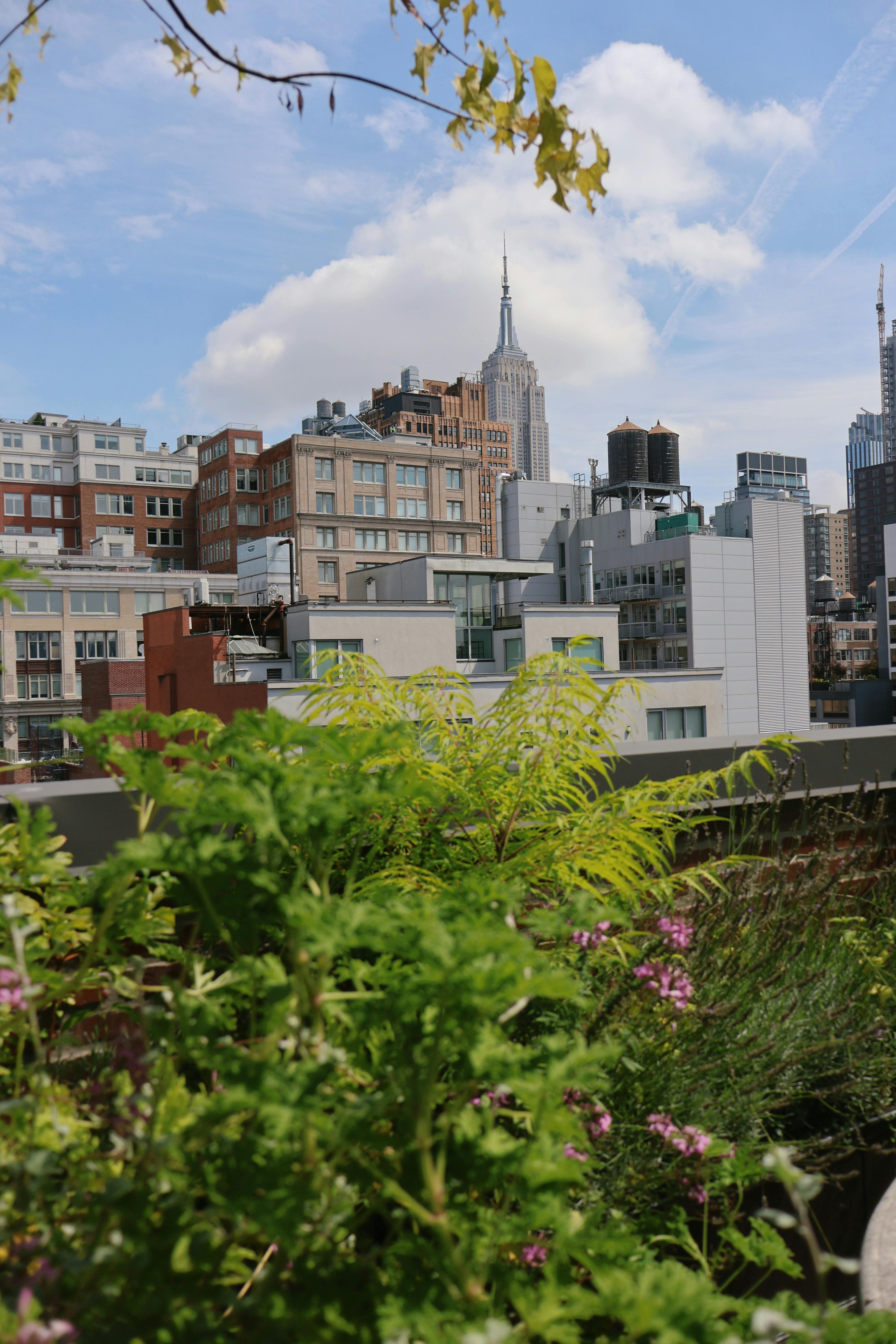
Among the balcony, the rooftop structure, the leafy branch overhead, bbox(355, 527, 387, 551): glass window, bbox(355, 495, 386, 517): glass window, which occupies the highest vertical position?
Answer: the rooftop structure

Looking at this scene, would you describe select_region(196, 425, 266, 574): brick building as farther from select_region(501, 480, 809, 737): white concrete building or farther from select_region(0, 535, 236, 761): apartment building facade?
select_region(501, 480, 809, 737): white concrete building

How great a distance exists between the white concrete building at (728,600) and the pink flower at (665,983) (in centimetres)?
5451

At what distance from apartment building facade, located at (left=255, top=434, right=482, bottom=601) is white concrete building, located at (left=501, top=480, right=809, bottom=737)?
985cm

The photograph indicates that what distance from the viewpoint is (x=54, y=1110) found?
1654 mm

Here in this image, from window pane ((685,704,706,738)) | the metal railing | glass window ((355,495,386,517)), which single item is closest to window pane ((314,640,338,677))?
window pane ((685,704,706,738))

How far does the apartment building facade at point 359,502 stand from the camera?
63.7 metres

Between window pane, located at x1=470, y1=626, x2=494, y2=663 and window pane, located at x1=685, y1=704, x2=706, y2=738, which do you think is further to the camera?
window pane, located at x1=470, y1=626, x2=494, y2=663

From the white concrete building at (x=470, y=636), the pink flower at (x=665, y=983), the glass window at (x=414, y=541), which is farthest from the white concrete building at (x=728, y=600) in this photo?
the pink flower at (x=665, y=983)

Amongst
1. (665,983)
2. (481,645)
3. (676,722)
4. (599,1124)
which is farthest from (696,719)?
(599,1124)

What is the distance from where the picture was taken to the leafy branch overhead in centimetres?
245

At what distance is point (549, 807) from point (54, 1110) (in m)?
2.23

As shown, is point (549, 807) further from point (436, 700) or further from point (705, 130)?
point (705, 130)

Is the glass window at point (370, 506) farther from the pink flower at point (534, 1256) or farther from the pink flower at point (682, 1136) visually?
the pink flower at point (534, 1256)

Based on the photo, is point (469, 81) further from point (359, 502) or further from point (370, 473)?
point (370, 473)
